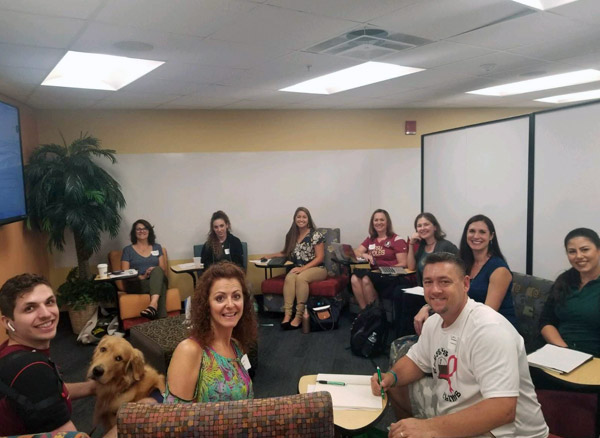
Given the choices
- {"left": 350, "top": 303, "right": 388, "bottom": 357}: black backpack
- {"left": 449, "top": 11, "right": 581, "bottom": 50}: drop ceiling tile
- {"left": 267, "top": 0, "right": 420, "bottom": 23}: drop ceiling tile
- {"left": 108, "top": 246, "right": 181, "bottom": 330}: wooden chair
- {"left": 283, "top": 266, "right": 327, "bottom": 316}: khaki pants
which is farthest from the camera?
{"left": 283, "top": 266, "right": 327, "bottom": 316}: khaki pants

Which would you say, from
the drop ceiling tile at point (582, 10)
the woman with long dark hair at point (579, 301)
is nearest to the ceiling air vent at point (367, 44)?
the drop ceiling tile at point (582, 10)

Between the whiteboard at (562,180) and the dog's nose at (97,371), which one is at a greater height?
the whiteboard at (562,180)

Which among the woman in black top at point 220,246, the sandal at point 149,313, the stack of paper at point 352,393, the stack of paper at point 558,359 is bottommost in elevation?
the sandal at point 149,313

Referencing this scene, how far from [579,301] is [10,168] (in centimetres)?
442

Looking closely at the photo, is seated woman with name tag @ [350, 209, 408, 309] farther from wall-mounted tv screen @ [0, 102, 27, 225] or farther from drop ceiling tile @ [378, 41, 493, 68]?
wall-mounted tv screen @ [0, 102, 27, 225]

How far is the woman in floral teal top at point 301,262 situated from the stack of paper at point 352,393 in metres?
2.98

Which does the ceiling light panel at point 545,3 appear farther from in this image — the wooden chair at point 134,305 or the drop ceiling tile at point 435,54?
the wooden chair at point 134,305

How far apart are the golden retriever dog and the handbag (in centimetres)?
262

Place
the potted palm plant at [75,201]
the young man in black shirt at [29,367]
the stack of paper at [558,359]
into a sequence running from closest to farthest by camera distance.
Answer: the young man in black shirt at [29,367], the stack of paper at [558,359], the potted palm plant at [75,201]

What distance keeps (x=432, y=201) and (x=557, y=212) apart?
5.04 ft

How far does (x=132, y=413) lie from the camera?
3.64 feet

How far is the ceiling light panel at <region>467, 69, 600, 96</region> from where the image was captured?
4.98 metres

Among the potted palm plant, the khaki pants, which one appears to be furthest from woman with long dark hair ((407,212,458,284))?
the potted palm plant

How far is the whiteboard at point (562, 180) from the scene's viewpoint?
3.01m
